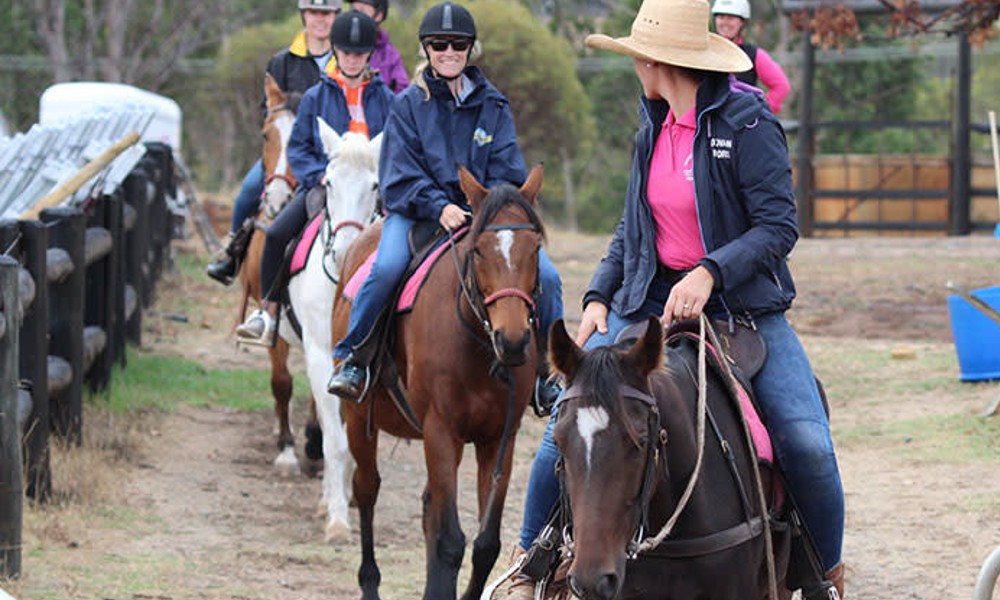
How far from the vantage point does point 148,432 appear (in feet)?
37.1

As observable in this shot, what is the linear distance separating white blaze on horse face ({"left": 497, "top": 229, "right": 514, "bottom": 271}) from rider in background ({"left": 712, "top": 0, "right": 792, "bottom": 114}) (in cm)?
509

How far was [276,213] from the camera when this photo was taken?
11.3 m

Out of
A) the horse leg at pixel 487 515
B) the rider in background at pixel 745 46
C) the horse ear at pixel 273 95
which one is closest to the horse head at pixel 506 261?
the horse leg at pixel 487 515

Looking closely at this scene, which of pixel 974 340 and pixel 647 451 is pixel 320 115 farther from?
pixel 647 451

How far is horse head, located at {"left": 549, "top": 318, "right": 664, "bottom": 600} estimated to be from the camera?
4.06 metres

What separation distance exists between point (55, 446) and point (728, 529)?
5693 mm

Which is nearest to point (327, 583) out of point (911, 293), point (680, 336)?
point (680, 336)

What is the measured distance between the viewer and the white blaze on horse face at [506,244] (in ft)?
22.9

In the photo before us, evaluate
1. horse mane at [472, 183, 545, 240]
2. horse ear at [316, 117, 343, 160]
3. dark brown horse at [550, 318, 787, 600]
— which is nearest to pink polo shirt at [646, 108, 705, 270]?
dark brown horse at [550, 318, 787, 600]

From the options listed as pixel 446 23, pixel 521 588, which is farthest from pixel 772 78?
pixel 521 588

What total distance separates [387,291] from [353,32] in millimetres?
2965

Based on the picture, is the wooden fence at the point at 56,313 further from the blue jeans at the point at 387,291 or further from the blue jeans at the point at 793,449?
the blue jeans at the point at 793,449

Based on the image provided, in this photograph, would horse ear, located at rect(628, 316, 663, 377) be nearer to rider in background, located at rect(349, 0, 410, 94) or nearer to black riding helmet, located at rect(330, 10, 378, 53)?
black riding helmet, located at rect(330, 10, 378, 53)

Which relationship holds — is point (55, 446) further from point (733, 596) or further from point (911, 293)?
point (911, 293)
